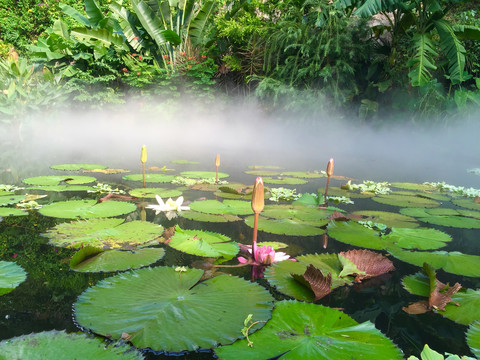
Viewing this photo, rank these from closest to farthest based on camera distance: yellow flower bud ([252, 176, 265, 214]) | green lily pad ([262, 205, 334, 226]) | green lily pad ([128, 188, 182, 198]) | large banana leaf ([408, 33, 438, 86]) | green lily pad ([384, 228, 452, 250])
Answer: yellow flower bud ([252, 176, 265, 214]), green lily pad ([384, 228, 452, 250]), green lily pad ([262, 205, 334, 226]), green lily pad ([128, 188, 182, 198]), large banana leaf ([408, 33, 438, 86])

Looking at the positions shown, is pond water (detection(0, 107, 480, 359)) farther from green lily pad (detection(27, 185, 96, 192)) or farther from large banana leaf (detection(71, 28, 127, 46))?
large banana leaf (detection(71, 28, 127, 46))

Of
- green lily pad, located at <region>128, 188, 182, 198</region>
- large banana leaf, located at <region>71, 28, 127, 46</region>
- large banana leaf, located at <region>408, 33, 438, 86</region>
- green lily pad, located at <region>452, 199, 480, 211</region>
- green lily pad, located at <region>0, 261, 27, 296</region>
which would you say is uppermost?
large banana leaf, located at <region>71, 28, 127, 46</region>

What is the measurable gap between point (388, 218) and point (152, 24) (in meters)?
8.72

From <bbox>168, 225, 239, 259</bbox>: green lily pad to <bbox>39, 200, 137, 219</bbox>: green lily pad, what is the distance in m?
0.64

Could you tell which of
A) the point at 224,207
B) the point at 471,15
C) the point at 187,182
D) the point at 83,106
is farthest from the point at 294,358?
the point at 83,106

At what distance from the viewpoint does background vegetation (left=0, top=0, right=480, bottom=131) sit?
Result: 6.63m

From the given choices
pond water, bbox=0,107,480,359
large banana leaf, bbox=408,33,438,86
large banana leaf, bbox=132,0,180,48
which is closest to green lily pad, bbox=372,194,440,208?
pond water, bbox=0,107,480,359

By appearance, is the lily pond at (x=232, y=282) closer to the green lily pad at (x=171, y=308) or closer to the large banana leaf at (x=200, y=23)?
the green lily pad at (x=171, y=308)

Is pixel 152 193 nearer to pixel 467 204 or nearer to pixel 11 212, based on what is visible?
pixel 11 212

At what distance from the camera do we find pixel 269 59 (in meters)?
8.55

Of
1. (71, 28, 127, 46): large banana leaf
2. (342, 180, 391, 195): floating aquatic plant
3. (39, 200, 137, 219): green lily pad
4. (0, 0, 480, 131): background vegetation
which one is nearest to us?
(39, 200, 137, 219): green lily pad

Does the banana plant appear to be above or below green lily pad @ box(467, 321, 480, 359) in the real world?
above

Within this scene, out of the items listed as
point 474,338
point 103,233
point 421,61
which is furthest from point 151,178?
point 421,61

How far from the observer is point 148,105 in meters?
9.58
